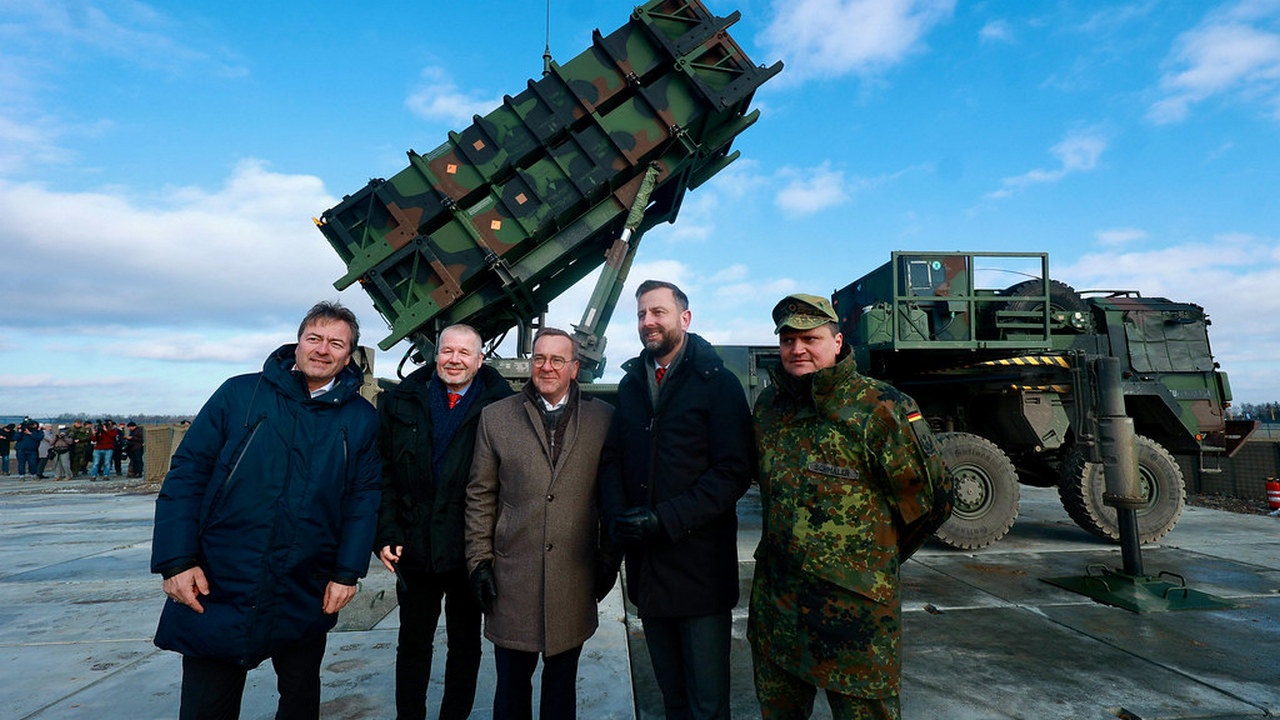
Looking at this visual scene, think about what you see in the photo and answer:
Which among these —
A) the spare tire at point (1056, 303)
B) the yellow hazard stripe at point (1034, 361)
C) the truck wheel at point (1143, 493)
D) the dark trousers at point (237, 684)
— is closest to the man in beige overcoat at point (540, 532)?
the dark trousers at point (237, 684)

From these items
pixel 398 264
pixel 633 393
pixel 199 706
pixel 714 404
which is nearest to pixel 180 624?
pixel 199 706

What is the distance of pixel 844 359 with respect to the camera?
1884 millimetres

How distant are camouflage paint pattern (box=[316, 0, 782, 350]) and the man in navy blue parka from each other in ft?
14.7

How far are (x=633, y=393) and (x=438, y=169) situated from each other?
16.7 feet

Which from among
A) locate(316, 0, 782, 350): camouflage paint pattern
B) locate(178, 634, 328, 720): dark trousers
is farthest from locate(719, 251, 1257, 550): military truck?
locate(178, 634, 328, 720): dark trousers

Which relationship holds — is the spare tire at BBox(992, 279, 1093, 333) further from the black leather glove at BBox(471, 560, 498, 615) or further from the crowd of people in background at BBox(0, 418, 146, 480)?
the crowd of people in background at BBox(0, 418, 146, 480)

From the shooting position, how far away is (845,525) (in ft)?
5.87

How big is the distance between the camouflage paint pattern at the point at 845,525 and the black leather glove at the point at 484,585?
0.93 meters

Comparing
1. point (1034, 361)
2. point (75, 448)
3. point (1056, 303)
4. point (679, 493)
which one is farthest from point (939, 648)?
point (75, 448)

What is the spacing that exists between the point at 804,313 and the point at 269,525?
179 centimetres

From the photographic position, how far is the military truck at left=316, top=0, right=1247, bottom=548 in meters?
5.80

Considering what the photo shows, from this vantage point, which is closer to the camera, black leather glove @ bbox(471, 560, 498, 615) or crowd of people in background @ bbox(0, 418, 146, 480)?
black leather glove @ bbox(471, 560, 498, 615)

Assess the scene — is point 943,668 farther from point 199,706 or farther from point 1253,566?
point 1253,566

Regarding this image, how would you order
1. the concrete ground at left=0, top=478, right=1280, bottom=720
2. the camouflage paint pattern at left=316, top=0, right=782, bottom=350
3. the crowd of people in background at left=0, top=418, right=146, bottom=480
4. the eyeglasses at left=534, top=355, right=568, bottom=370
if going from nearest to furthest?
1. the eyeglasses at left=534, top=355, right=568, bottom=370
2. the concrete ground at left=0, top=478, right=1280, bottom=720
3. the camouflage paint pattern at left=316, top=0, right=782, bottom=350
4. the crowd of people in background at left=0, top=418, right=146, bottom=480
